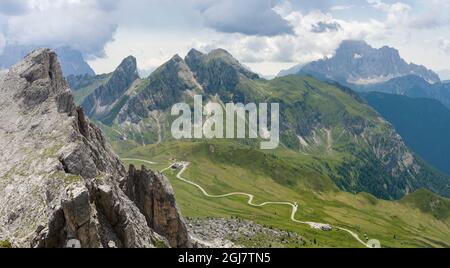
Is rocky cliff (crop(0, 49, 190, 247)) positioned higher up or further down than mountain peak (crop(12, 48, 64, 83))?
further down

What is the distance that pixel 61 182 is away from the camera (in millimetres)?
73688

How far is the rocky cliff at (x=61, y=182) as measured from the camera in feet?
212

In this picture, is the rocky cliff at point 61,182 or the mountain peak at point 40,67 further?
the mountain peak at point 40,67

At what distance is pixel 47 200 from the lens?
71062 millimetres

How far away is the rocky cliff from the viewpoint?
212 feet

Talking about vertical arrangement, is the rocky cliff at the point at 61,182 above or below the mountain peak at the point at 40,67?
below

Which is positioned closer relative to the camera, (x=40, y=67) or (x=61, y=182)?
(x=61, y=182)

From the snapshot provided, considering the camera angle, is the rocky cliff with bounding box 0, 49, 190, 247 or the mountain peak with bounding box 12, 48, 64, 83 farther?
the mountain peak with bounding box 12, 48, 64, 83
